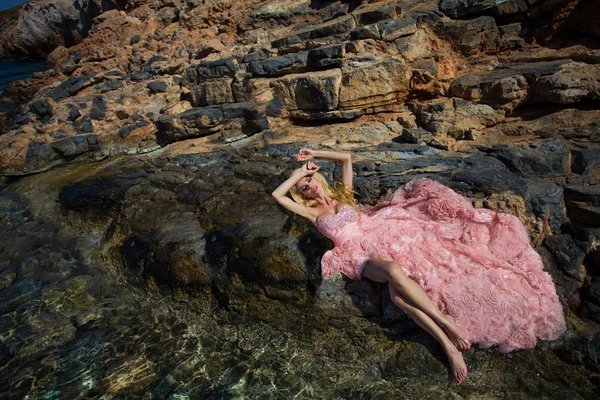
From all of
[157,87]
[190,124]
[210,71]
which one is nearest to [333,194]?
[190,124]

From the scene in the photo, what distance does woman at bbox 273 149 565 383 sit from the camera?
10.6 ft

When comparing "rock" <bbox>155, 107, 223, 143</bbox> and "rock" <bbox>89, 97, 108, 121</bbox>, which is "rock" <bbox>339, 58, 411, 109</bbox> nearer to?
"rock" <bbox>155, 107, 223, 143</bbox>

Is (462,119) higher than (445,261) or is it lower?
higher

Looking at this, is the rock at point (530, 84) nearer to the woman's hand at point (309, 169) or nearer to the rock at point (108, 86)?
the woman's hand at point (309, 169)

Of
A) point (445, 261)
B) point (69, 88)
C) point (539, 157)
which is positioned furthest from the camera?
point (69, 88)

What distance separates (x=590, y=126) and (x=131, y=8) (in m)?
13.8

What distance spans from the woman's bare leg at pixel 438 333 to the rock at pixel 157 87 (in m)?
7.79

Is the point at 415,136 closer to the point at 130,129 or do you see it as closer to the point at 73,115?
the point at 130,129

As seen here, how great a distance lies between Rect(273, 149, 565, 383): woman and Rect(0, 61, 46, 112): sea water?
15.6 m

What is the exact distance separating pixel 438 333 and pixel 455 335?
140mm

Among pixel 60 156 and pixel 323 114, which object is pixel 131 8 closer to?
pixel 60 156

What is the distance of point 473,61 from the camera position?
23.3 feet

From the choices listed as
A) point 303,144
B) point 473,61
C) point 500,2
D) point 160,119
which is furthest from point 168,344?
point 500,2

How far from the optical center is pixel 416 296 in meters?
3.31
